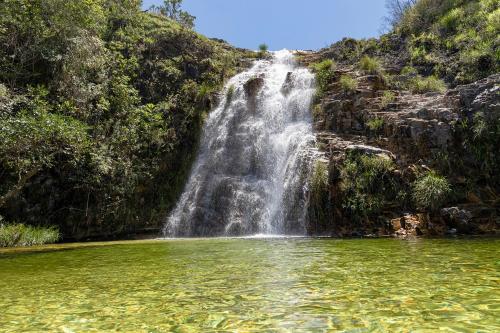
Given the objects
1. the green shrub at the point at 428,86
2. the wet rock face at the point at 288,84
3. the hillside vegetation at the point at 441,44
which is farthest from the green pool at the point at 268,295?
the wet rock face at the point at 288,84

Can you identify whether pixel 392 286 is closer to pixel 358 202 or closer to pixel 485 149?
pixel 358 202

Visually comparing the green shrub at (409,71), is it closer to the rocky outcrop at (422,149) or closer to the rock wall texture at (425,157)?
the rocky outcrop at (422,149)

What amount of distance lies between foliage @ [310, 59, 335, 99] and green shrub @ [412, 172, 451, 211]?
773 cm

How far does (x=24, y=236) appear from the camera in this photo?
1430 centimetres

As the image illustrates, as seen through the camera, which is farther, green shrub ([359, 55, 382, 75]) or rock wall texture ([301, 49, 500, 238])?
green shrub ([359, 55, 382, 75])

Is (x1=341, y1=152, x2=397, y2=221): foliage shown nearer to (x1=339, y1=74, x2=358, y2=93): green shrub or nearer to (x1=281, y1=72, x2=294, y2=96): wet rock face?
(x1=339, y1=74, x2=358, y2=93): green shrub

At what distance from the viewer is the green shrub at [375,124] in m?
14.7

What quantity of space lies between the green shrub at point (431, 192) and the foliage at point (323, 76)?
7733 mm

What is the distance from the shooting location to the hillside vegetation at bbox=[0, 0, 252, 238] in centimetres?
1609

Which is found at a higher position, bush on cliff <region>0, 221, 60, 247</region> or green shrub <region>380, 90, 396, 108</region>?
green shrub <region>380, 90, 396, 108</region>

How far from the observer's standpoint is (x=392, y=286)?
15.1 ft

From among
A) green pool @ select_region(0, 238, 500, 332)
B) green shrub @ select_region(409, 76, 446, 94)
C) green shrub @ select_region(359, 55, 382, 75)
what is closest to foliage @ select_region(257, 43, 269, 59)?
green shrub @ select_region(359, 55, 382, 75)

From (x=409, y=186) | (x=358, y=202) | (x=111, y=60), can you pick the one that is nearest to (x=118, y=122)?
(x=111, y=60)

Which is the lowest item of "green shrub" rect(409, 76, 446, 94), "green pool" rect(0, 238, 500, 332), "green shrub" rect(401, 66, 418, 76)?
"green pool" rect(0, 238, 500, 332)
